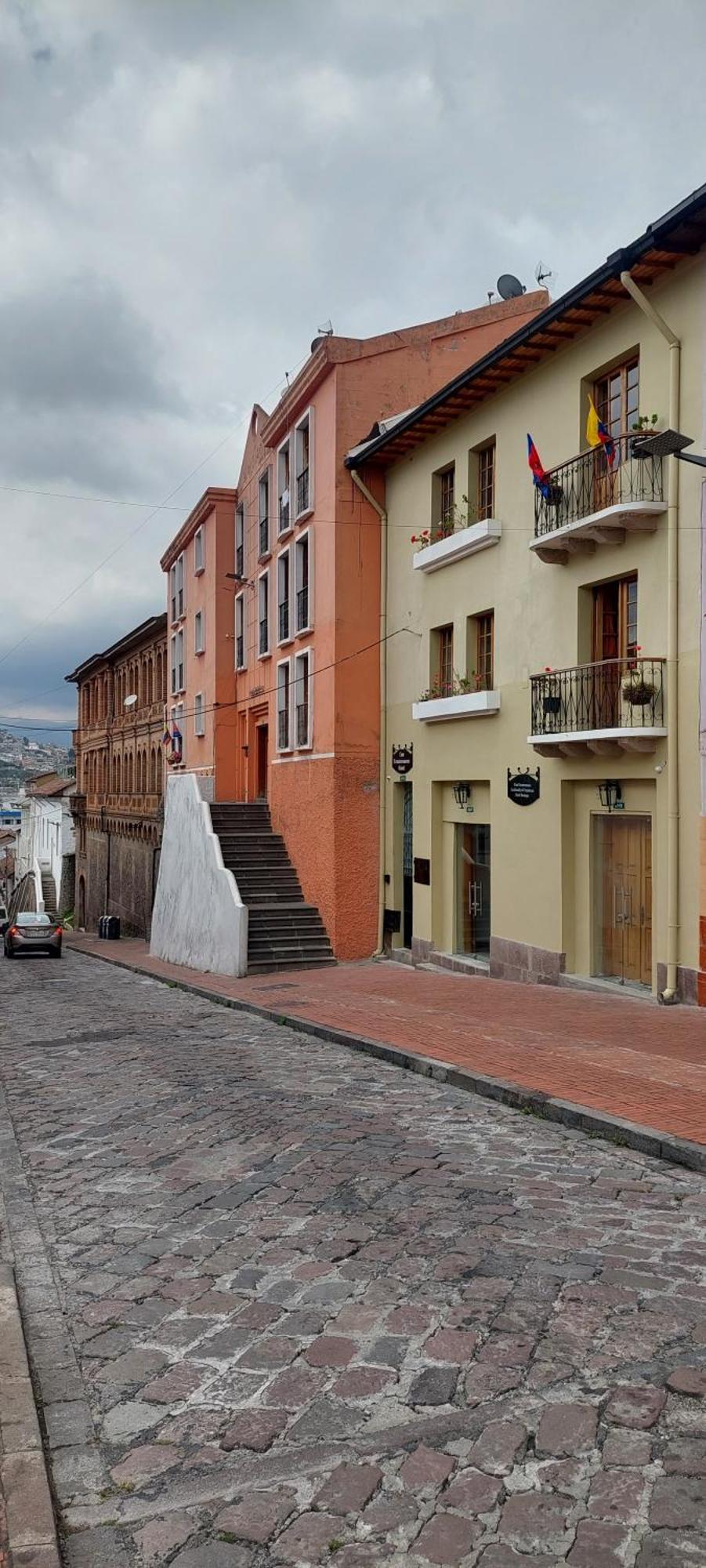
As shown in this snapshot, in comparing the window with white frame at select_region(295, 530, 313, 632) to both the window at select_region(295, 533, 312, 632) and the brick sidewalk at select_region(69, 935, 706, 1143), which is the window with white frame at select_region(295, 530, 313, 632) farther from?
the brick sidewalk at select_region(69, 935, 706, 1143)

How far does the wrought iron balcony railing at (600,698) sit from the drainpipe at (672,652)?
165mm

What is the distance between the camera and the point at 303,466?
2278 cm

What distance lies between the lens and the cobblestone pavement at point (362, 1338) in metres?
3.44

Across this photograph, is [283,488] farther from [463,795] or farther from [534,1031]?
[534,1031]

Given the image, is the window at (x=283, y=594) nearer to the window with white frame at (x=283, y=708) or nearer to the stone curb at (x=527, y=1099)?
the window with white frame at (x=283, y=708)

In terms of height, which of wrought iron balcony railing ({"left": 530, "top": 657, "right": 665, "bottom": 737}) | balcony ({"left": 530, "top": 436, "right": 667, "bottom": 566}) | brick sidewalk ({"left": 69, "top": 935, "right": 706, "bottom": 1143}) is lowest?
brick sidewalk ({"left": 69, "top": 935, "right": 706, "bottom": 1143})

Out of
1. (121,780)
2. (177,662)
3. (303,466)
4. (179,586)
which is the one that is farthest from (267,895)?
(121,780)

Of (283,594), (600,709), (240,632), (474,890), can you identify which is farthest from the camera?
(240,632)

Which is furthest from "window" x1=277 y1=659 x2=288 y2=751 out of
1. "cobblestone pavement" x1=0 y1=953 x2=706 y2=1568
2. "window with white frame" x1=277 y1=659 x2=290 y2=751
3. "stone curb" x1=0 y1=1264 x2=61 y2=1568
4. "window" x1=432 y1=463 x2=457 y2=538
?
"stone curb" x1=0 y1=1264 x2=61 y2=1568

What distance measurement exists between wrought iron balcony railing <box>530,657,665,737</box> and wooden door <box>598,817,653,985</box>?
1.30 m

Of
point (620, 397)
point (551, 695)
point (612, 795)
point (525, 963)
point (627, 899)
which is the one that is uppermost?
point (620, 397)

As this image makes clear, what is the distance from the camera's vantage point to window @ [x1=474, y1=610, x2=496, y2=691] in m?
17.5

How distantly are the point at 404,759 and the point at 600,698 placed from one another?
21.5ft

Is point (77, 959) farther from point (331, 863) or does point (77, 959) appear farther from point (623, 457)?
point (623, 457)
